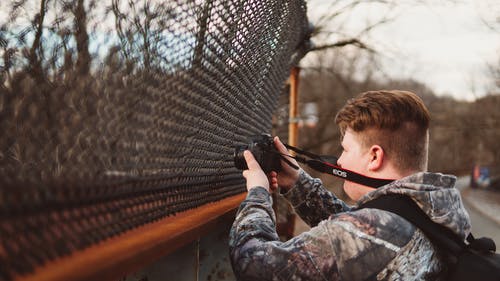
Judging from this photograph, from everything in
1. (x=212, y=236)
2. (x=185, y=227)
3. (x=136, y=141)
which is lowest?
(x=212, y=236)

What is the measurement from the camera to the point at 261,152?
6.93ft

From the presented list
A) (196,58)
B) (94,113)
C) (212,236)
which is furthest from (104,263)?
(212,236)

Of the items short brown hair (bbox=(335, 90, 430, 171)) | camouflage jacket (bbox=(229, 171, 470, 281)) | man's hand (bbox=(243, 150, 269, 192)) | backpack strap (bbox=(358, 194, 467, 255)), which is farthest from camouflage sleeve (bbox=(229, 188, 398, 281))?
short brown hair (bbox=(335, 90, 430, 171))

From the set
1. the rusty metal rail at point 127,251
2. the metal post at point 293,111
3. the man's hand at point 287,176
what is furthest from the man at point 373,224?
the metal post at point 293,111

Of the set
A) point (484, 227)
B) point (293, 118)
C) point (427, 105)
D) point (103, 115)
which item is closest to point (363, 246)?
point (103, 115)

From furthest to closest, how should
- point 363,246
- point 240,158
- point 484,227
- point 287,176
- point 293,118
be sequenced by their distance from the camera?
1. point 484,227
2. point 293,118
3. point 287,176
4. point 240,158
5. point 363,246

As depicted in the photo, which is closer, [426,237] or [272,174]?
[426,237]

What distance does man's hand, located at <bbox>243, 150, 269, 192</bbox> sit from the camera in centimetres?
197

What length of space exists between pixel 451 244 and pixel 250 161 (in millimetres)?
829

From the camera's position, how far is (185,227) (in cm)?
158

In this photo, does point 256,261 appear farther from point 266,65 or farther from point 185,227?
point 266,65

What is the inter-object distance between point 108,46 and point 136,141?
11.3 inches

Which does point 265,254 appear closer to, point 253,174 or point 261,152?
point 253,174

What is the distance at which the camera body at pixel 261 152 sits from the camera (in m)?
2.10
